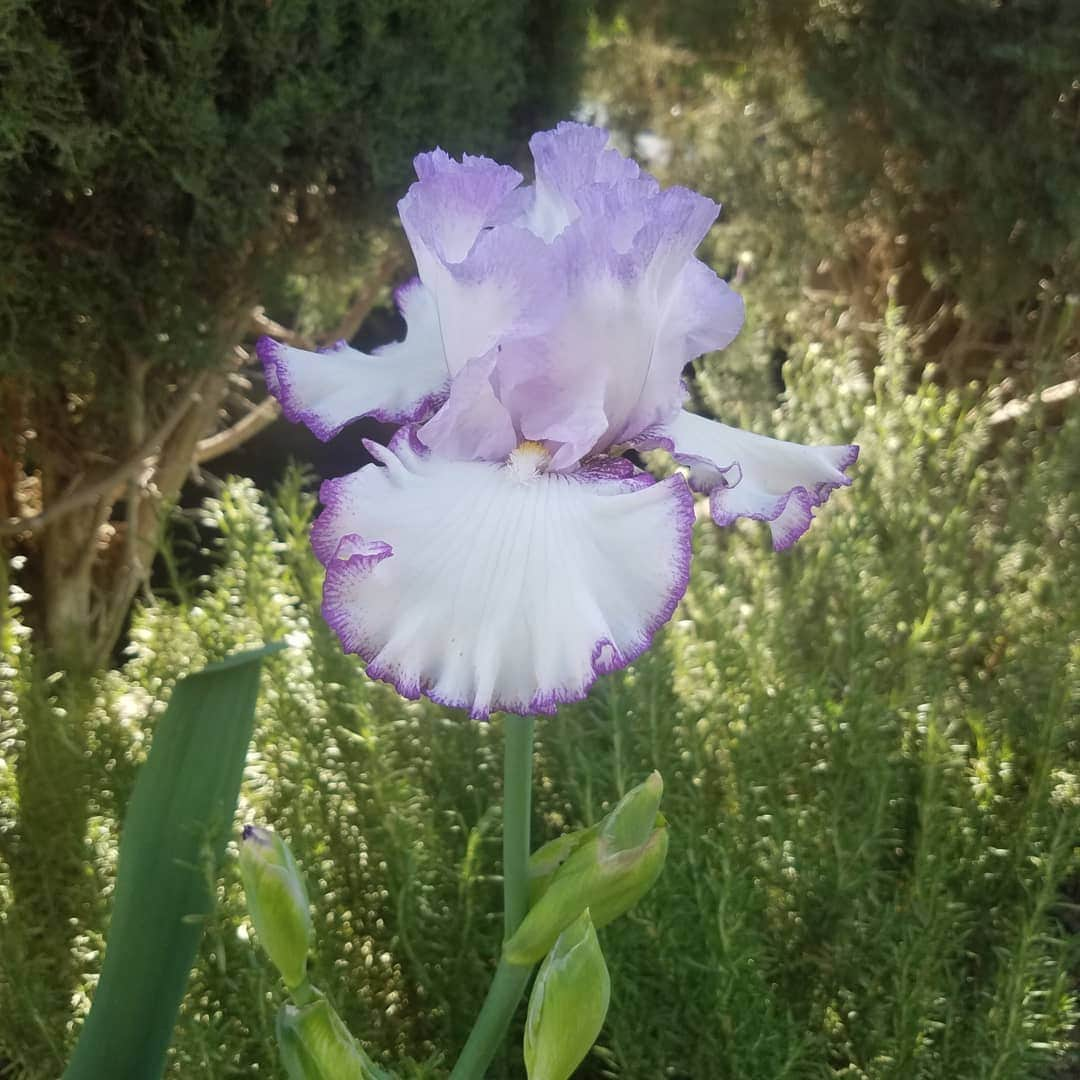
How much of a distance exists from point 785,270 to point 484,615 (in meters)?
1.74

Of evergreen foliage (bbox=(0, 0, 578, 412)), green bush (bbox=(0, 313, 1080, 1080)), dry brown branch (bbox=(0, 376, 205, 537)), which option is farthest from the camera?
dry brown branch (bbox=(0, 376, 205, 537))

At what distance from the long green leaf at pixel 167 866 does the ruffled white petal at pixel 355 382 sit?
17 cm

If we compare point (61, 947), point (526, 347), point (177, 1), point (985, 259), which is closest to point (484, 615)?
point (526, 347)

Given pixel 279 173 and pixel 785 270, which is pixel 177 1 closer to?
pixel 279 173

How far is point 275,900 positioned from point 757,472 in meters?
0.31

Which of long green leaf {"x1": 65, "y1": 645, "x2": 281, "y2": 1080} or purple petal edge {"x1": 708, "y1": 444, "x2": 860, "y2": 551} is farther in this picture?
long green leaf {"x1": 65, "y1": 645, "x2": 281, "y2": 1080}

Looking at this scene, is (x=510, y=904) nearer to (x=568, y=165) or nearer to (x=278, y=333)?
(x=568, y=165)

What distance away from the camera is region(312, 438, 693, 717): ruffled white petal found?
1.18 ft

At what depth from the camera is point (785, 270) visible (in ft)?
6.32

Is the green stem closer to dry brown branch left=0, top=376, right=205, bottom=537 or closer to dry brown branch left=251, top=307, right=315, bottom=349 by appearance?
dry brown branch left=0, top=376, right=205, bottom=537

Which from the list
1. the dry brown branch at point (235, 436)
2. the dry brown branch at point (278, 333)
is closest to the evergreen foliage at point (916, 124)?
the dry brown branch at point (278, 333)

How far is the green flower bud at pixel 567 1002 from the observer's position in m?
0.41

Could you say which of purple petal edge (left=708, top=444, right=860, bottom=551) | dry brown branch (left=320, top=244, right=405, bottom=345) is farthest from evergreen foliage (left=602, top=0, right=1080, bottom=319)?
purple petal edge (left=708, top=444, right=860, bottom=551)

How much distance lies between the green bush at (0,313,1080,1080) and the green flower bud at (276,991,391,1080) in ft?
0.76
